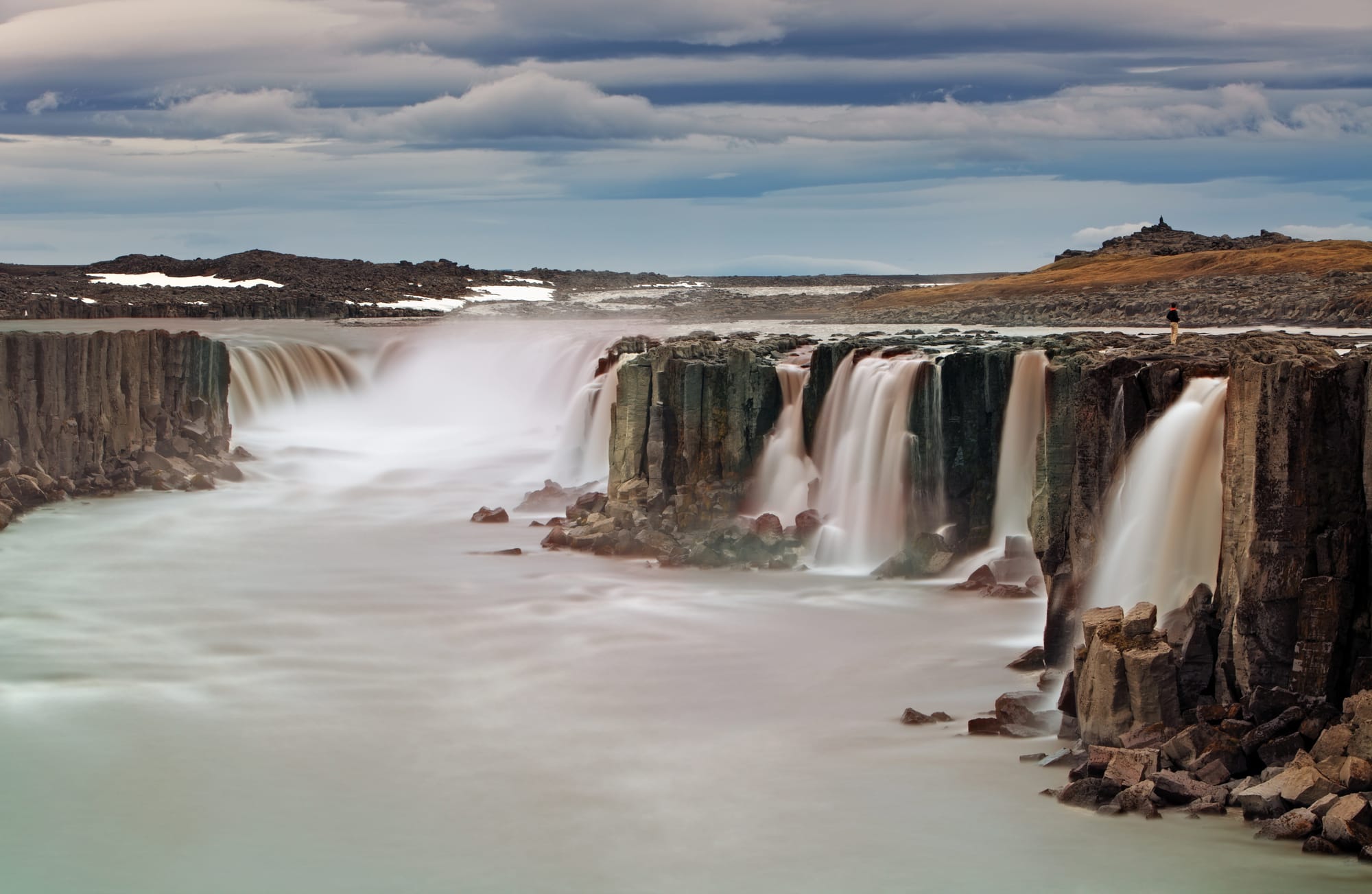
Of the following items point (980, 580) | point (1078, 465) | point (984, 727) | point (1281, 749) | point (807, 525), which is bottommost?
point (984, 727)

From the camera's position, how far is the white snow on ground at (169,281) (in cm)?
9769

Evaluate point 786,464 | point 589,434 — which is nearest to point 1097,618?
point 786,464

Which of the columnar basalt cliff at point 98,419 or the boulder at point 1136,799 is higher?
the columnar basalt cliff at point 98,419

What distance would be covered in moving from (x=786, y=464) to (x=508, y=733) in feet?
46.3

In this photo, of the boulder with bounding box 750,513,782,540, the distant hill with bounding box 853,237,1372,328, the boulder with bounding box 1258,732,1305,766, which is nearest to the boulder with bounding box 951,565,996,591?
the boulder with bounding box 750,513,782,540

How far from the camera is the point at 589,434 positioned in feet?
134

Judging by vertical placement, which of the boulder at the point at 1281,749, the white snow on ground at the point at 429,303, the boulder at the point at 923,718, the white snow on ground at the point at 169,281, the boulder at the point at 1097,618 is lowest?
the boulder at the point at 923,718

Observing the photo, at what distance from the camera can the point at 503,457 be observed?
44.2 m

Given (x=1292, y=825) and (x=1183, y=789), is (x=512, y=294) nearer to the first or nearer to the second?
(x=1183, y=789)

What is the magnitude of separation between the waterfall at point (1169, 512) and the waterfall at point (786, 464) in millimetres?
11849

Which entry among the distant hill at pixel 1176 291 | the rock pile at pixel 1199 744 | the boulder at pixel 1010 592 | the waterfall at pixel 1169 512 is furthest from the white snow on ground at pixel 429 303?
the rock pile at pixel 1199 744

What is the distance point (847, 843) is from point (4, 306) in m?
64.3

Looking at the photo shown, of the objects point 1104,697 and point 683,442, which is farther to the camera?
point 683,442

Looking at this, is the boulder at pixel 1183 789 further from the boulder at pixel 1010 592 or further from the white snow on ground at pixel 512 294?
the white snow on ground at pixel 512 294
